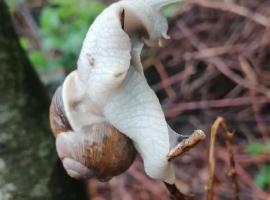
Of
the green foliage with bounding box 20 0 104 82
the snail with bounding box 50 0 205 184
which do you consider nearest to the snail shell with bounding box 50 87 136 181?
the snail with bounding box 50 0 205 184

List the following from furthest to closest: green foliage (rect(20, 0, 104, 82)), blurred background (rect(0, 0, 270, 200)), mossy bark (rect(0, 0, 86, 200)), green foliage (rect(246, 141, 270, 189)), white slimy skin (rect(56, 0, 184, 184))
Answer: green foliage (rect(20, 0, 104, 82)), blurred background (rect(0, 0, 270, 200)), green foliage (rect(246, 141, 270, 189)), mossy bark (rect(0, 0, 86, 200)), white slimy skin (rect(56, 0, 184, 184))

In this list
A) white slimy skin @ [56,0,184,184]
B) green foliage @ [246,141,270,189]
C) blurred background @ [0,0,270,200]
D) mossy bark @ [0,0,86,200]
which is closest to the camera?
white slimy skin @ [56,0,184,184]

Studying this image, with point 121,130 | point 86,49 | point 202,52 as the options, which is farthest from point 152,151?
point 202,52

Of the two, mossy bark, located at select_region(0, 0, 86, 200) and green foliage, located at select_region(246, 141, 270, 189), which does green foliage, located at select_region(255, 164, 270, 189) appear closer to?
green foliage, located at select_region(246, 141, 270, 189)

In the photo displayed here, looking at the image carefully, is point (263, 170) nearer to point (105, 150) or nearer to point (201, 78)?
point (201, 78)

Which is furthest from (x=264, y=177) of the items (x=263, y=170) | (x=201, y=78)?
(x=201, y=78)

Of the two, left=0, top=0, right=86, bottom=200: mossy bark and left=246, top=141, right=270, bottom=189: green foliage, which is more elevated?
left=0, top=0, right=86, bottom=200: mossy bark

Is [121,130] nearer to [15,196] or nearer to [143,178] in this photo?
[15,196]

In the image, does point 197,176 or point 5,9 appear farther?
point 197,176
